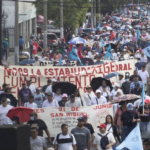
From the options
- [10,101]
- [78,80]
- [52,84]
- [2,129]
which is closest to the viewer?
[2,129]

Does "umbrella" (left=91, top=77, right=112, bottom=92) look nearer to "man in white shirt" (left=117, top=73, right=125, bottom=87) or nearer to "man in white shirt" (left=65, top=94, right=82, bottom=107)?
"man in white shirt" (left=117, top=73, right=125, bottom=87)

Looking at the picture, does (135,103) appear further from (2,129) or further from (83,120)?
(2,129)

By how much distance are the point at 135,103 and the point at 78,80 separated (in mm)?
3773

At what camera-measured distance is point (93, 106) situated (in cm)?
1262

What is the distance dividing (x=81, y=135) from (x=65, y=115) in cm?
207

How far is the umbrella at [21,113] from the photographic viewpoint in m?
11.5

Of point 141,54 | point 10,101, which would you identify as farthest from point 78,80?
point 141,54

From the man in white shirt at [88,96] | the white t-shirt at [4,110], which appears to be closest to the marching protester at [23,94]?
the man in white shirt at [88,96]

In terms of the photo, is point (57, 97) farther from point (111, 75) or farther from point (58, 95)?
point (111, 75)

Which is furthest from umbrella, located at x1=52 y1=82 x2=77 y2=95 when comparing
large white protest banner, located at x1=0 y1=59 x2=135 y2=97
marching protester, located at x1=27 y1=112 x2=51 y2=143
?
marching protester, located at x1=27 y1=112 x2=51 y2=143

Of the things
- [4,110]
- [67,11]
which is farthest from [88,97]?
[67,11]

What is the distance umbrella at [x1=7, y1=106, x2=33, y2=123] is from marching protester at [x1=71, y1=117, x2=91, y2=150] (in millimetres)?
1330

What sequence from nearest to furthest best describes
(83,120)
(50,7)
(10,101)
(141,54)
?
(83,120), (10,101), (141,54), (50,7)

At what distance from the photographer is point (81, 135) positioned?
10383 mm
